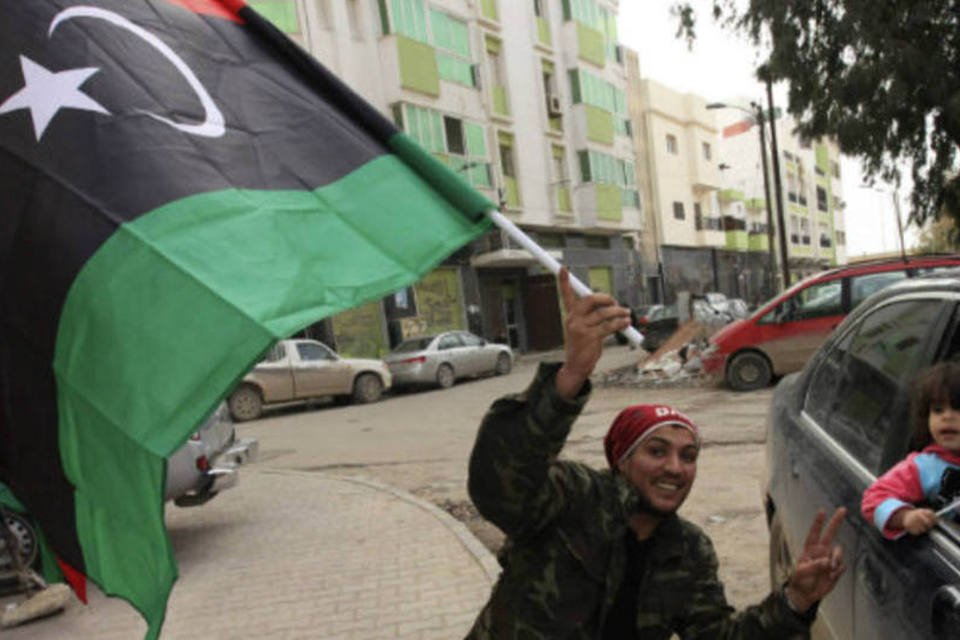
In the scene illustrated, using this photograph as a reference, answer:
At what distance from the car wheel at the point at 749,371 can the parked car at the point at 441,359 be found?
26.2ft

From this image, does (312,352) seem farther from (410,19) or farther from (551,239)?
(551,239)

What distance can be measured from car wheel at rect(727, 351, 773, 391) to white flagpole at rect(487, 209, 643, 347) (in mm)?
11447

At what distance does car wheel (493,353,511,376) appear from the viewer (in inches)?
843

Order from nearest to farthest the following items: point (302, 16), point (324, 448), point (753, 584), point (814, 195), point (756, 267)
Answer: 1. point (753, 584)
2. point (324, 448)
3. point (302, 16)
4. point (756, 267)
5. point (814, 195)

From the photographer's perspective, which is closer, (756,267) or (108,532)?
(108,532)

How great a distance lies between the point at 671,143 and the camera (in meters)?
44.4

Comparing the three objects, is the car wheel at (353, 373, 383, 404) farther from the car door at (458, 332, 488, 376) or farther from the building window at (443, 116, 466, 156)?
the building window at (443, 116, 466, 156)

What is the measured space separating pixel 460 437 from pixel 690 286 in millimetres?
35687

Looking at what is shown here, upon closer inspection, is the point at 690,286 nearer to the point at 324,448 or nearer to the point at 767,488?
the point at 324,448

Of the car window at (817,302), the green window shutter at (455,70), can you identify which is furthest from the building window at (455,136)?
the car window at (817,302)

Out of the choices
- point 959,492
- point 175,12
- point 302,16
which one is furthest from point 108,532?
point 302,16

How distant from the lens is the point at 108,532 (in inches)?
74.9

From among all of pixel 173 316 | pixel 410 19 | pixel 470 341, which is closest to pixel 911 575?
pixel 173 316

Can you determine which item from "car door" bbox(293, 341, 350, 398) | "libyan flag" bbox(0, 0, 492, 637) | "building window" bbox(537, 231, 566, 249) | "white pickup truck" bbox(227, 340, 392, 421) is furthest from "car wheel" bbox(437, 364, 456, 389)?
"libyan flag" bbox(0, 0, 492, 637)
